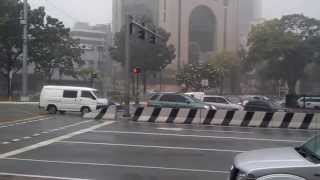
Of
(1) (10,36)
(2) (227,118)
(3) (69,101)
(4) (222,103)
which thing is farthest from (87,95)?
(1) (10,36)

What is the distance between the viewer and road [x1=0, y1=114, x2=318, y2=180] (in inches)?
516

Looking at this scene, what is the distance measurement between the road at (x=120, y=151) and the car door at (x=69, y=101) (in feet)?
47.8

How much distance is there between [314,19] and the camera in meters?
97.7

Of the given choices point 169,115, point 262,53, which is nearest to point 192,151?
point 169,115

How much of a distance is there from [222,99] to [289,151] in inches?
1467

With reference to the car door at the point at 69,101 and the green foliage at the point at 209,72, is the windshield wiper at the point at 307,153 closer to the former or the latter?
the car door at the point at 69,101

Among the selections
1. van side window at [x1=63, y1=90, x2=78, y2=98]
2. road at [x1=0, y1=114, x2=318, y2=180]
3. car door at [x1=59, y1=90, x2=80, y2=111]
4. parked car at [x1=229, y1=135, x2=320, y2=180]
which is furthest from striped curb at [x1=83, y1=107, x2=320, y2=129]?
parked car at [x1=229, y1=135, x2=320, y2=180]

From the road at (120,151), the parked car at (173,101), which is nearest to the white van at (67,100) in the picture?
the parked car at (173,101)

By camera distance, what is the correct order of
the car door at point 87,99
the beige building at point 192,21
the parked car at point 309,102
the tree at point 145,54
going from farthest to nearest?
the beige building at point 192,21 < the tree at point 145,54 < the parked car at point 309,102 < the car door at point 87,99

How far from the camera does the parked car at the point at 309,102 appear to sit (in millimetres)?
55812

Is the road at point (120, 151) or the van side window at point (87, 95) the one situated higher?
the van side window at point (87, 95)

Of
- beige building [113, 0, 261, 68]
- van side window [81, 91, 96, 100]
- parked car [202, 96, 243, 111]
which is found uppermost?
beige building [113, 0, 261, 68]

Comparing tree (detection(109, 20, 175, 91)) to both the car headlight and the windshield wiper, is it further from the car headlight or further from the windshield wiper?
the car headlight

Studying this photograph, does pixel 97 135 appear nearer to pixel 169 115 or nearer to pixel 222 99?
pixel 169 115
